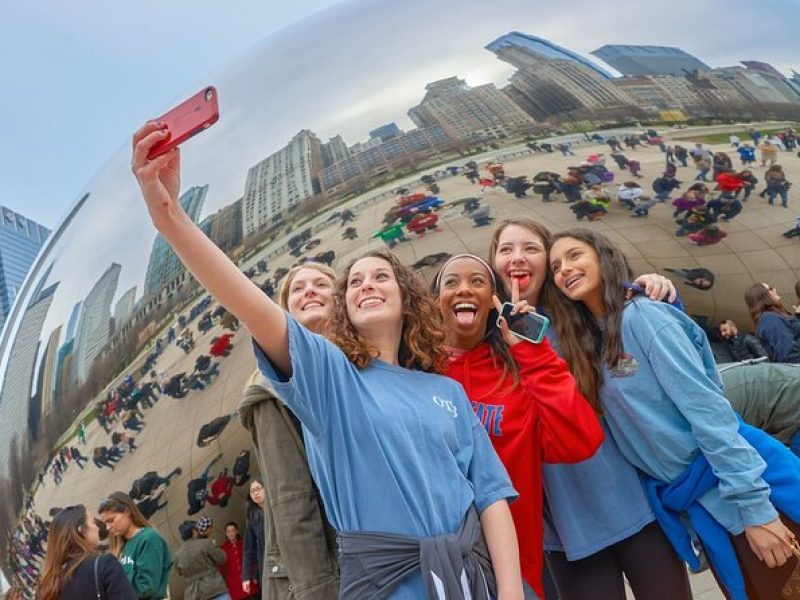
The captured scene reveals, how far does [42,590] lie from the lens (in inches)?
102

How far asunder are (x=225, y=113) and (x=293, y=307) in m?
0.75

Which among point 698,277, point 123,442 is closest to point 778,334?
point 698,277

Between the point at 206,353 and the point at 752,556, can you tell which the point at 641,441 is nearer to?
the point at 752,556

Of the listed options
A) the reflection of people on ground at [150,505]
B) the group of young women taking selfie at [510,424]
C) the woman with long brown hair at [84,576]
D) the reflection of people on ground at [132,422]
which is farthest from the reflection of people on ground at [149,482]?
the group of young women taking selfie at [510,424]

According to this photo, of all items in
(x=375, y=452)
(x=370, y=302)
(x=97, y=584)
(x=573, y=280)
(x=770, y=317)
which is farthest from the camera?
(x=97, y=584)

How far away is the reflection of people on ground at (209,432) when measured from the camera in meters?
2.13

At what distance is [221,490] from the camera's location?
2.13 m

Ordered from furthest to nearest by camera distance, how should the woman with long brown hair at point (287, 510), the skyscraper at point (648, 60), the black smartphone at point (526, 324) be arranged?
the skyscraper at point (648, 60)
the black smartphone at point (526, 324)
the woman with long brown hair at point (287, 510)

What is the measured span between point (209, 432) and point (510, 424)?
92 cm

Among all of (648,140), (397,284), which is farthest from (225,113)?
(648,140)

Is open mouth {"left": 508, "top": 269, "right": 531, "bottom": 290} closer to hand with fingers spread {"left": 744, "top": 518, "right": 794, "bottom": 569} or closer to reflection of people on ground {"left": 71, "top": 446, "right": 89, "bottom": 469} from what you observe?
hand with fingers spread {"left": 744, "top": 518, "right": 794, "bottom": 569}

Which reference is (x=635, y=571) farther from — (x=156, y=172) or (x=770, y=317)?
(x=156, y=172)

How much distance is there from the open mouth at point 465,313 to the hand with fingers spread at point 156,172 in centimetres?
95

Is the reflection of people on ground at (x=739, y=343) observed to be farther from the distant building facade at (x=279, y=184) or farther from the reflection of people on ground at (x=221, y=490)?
the reflection of people on ground at (x=221, y=490)
